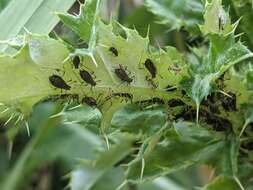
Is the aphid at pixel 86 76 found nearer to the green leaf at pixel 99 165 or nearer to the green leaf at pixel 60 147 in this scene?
the green leaf at pixel 99 165

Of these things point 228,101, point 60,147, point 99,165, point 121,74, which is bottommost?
point 60,147

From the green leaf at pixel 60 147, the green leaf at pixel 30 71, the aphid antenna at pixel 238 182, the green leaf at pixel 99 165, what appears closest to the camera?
the green leaf at pixel 30 71

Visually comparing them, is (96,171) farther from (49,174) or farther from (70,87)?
(49,174)

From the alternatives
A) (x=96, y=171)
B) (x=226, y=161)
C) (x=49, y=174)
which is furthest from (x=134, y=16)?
(x=49, y=174)

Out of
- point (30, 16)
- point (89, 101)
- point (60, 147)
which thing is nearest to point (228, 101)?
point (89, 101)

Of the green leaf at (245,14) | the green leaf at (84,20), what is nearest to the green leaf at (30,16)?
the green leaf at (84,20)

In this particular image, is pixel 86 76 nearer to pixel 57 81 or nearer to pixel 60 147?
pixel 57 81

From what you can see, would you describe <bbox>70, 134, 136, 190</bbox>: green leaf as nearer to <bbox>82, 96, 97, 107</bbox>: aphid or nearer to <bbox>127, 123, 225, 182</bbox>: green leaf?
<bbox>127, 123, 225, 182</bbox>: green leaf

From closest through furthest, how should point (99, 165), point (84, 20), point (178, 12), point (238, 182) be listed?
point (84, 20) → point (238, 182) → point (178, 12) → point (99, 165)

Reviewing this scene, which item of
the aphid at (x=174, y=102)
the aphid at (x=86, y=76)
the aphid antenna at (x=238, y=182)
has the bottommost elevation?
the aphid antenna at (x=238, y=182)
